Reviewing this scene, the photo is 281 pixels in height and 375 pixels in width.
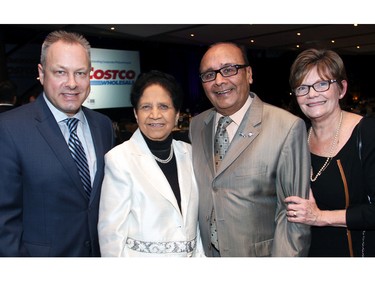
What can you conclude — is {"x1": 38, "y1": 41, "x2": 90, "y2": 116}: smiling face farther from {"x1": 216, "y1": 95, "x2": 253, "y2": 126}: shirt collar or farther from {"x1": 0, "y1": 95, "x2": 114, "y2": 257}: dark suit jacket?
{"x1": 216, "y1": 95, "x2": 253, "y2": 126}: shirt collar

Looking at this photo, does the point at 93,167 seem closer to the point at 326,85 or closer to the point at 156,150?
the point at 156,150

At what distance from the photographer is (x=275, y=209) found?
2.04 m

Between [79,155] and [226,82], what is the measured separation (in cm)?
91

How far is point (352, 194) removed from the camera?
1984 millimetres

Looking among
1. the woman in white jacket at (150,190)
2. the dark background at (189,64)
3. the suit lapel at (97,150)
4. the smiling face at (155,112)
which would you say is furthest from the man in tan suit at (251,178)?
the dark background at (189,64)

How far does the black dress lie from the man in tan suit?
0.52ft

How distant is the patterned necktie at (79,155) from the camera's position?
192 centimetres

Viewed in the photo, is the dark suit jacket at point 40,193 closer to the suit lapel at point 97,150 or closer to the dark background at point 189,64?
the suit lapel at point 97,150

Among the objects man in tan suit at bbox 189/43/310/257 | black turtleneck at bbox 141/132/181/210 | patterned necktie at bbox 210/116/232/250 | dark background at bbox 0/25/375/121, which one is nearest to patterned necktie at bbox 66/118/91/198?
black turtleneck at bbox 141/132/181/210

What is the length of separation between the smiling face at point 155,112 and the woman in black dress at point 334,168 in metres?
0.74

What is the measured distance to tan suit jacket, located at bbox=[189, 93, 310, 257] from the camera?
1924 mm

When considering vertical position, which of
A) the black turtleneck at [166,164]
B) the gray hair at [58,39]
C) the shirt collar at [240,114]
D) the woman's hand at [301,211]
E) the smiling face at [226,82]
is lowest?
the woman's hand at [301,211]

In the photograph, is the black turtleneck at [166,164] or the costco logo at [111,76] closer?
the black turtleneck at [166,164]
